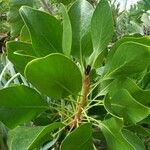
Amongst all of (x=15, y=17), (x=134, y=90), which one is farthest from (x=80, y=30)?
(x=15, y=17)

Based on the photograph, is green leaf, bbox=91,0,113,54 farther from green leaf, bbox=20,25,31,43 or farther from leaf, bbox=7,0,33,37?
leaf, bbox=7,0,33,37

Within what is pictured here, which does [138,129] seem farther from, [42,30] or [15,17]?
[15,17]

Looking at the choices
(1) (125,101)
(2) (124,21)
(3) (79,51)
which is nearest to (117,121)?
(1) (125,101)

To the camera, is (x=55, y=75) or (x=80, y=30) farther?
(x=80, y=30)

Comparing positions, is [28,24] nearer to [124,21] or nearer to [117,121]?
[117,121]

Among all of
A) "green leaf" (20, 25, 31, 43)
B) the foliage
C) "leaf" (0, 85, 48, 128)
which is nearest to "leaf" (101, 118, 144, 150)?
the foliage
